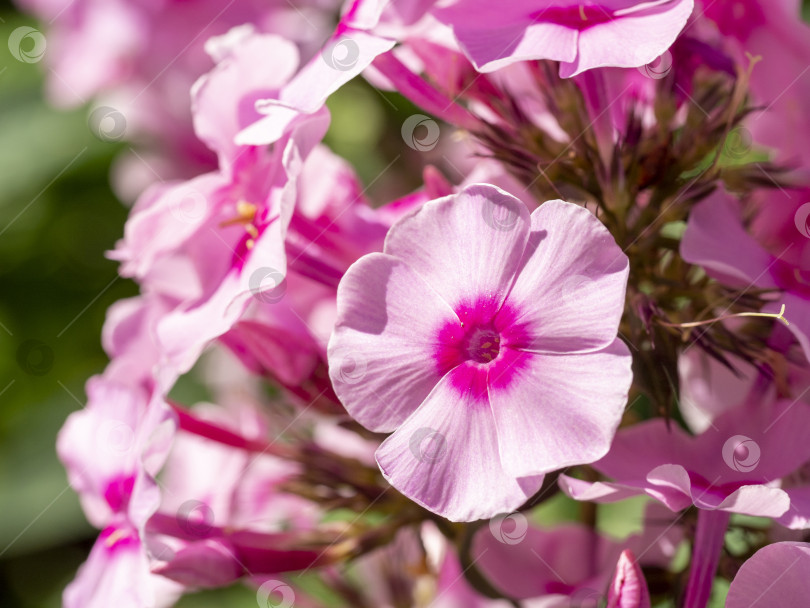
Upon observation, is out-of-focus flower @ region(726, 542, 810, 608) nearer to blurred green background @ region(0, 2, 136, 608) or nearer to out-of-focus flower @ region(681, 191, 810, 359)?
out-of-focus flower @ region(681, 191, 810, 359)

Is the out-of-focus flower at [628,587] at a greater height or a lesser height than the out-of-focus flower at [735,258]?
lesser

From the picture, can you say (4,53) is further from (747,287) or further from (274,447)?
(747,287)

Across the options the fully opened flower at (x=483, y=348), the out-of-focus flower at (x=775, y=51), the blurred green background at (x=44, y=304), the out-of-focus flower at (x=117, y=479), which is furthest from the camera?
the blurred green background at (x=44, y=304)

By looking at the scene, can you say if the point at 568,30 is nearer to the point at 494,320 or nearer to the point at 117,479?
the point at 494,320

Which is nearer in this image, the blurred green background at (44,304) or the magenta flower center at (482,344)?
the magenta flower center at (482,344)

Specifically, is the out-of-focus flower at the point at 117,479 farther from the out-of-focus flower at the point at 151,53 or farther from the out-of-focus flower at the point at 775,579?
the out-of-focus flower at the point at 151,53

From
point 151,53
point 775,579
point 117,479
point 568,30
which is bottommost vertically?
point 775,579

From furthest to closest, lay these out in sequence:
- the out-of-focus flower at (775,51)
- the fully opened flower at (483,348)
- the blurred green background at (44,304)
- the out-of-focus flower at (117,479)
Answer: the blurred green background at (44,304), the out-of-focus flower at (775,51), the out-of-focus flower at (117,479), the fully opened flower at (483,348)

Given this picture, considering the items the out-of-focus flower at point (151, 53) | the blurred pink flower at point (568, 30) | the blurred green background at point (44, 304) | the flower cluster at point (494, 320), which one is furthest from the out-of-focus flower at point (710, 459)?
the blurred green background at point (44, 304)

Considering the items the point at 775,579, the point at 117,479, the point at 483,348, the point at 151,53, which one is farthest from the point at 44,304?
the point at 775,579
